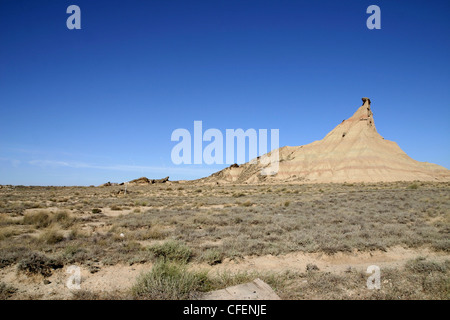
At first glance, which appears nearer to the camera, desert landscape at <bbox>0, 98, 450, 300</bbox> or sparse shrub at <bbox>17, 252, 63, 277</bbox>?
desert landscape at <bbox>0, 98, 450, 300</bbox>

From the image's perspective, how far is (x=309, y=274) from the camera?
562 centimetres

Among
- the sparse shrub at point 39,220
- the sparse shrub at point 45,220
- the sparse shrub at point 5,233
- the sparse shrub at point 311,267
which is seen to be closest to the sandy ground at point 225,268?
the sparse shrub at point 311,267

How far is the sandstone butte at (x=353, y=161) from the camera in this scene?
2359 inches

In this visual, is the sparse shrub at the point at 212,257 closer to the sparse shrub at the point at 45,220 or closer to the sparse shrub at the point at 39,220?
the sparse shrub at the point at 45,220

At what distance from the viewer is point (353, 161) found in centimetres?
6331

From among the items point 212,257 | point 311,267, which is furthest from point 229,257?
point 311,267

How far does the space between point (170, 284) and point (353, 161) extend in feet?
225

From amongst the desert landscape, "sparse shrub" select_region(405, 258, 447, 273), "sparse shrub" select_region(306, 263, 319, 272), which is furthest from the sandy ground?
"sparse shrub" select_region(405, 258, 447, 273)

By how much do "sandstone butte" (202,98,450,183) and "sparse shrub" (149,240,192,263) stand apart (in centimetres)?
6008

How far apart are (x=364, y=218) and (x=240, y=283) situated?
32.5 ft

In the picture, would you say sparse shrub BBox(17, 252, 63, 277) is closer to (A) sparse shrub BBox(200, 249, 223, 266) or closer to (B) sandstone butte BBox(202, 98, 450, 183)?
(A) sparse shrub BBox(200, 249, 223, 266)

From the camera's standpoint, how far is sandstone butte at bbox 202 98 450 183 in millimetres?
59906
